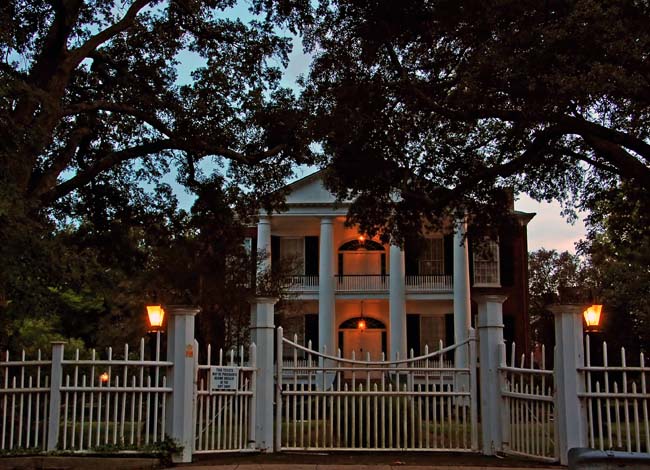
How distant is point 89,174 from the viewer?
14.3m

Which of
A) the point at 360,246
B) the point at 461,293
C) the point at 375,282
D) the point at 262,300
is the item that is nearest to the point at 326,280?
the point at 375,282

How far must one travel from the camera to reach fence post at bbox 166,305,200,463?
376 inches

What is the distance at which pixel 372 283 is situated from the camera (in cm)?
3250

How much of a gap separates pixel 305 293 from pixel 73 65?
66.3 ft

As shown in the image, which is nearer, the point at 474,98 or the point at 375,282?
the point at 474,98

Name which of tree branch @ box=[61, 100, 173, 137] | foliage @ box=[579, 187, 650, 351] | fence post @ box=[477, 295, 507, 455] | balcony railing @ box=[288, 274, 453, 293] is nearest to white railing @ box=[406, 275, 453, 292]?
balcony railing @ box=[288, 274, 453, 293]

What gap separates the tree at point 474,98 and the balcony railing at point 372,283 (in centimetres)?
1466

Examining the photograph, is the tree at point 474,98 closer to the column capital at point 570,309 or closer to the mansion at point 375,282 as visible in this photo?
the column capital at point 570,309

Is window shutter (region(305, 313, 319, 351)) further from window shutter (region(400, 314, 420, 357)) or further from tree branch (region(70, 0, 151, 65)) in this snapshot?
tree branch (region(70, 0, 151, 65))

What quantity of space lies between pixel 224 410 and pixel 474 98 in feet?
21.4

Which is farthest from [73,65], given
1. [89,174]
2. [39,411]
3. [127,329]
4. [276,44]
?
[127,329]

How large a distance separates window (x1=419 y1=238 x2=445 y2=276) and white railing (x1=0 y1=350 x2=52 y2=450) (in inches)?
965

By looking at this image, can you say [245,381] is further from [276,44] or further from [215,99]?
[276,44]

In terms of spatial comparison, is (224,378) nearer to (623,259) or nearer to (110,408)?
(110,408)
